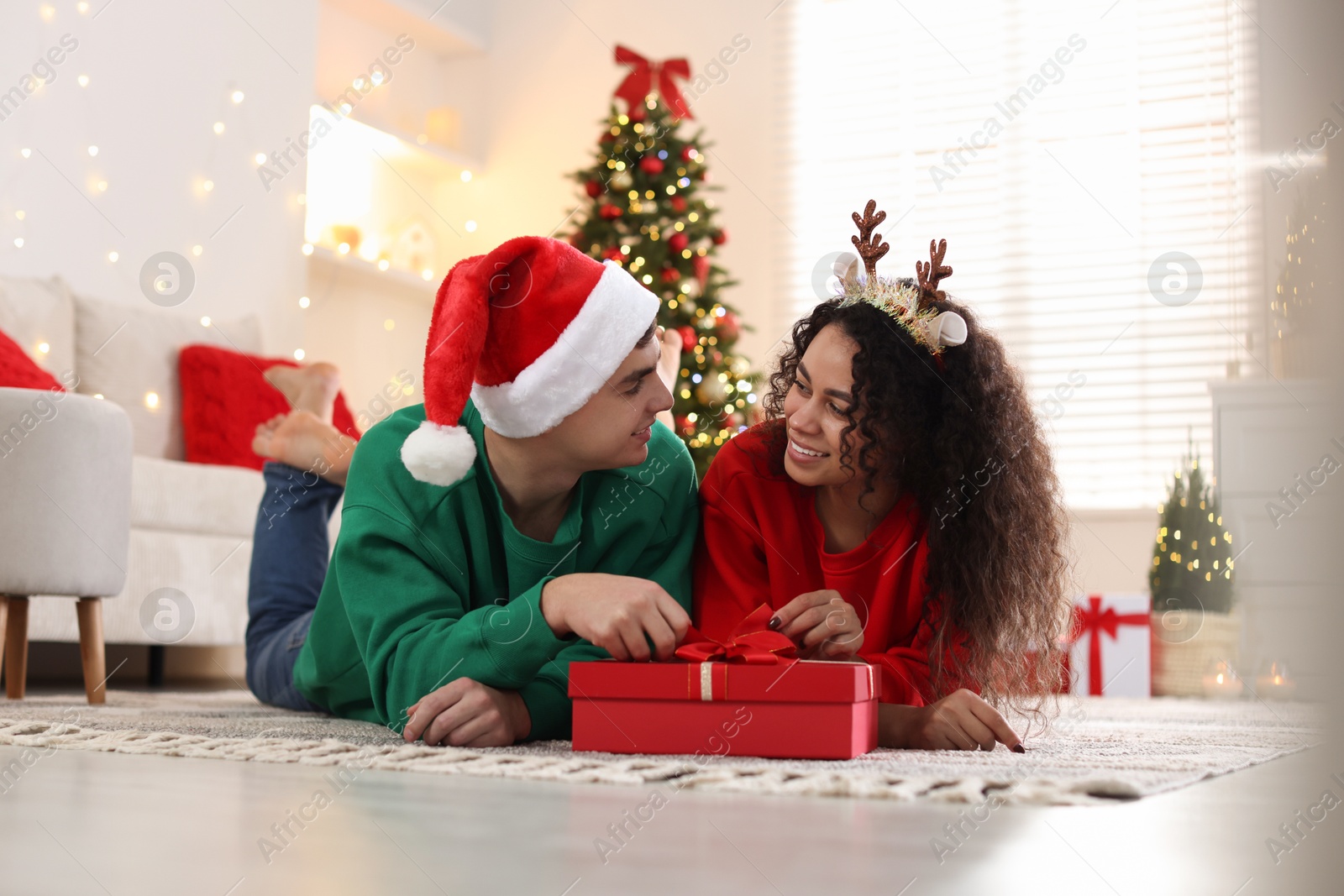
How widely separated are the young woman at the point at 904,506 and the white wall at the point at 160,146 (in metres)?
2.77

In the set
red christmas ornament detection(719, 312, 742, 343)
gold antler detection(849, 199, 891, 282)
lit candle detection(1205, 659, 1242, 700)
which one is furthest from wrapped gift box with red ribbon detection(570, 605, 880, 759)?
red christmas ornament detection(719, 312, 742, 343)

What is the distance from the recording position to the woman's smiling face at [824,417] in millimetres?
1340

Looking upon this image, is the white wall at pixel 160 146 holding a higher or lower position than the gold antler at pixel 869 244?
higher

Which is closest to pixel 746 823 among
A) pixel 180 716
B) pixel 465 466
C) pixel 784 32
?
pixel 465 466

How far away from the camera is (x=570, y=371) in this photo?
1288 millimetres

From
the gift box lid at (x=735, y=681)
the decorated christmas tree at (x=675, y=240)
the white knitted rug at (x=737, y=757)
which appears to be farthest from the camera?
the decorated christmas tree at (x=675, y=240)

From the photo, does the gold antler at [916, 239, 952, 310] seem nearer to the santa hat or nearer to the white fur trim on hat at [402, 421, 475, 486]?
the santa hat

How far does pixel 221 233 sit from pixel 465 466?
123 inches

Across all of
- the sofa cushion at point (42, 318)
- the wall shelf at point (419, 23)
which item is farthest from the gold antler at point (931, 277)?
the wall shelf at point (419, 23)

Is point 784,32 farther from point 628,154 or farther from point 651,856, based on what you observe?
point 651,856

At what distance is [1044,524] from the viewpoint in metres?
1.42

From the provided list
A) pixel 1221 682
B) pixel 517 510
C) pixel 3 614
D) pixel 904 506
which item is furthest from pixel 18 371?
pixel 1221 682

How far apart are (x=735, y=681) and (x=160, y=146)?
3.44 m

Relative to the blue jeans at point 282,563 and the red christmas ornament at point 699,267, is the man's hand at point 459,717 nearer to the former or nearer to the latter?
the blue jeans at point 282,563
